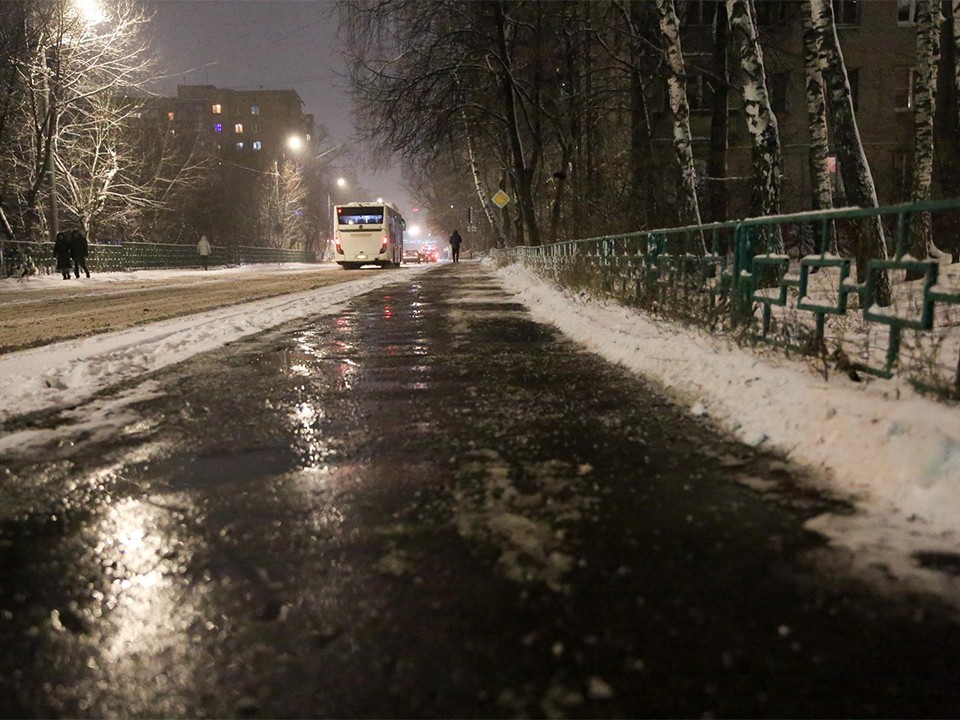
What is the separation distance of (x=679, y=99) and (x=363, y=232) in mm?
24348

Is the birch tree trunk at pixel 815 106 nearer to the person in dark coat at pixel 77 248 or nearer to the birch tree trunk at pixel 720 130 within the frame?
the birch tree trunk at pixel 720 130

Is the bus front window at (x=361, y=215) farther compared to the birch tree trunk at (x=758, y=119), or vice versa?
the bus front window at (x=361, y=215)

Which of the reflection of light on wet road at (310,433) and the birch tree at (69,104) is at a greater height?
the birch tree at (69,104)

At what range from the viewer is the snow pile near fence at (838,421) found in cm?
290

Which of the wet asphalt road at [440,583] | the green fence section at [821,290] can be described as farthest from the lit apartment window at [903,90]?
the wet asphalt road at [440,583]

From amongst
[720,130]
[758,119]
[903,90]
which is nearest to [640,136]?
[720,130]

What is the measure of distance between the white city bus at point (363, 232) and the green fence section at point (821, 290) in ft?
92.2

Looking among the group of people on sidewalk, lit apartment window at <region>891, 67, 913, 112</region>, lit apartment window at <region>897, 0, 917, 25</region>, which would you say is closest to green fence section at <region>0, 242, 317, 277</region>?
the group of people on sidewalk

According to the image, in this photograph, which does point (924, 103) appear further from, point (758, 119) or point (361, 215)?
point (361, 215)

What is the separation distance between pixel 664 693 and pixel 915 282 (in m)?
3.51

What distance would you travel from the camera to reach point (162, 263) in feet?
126

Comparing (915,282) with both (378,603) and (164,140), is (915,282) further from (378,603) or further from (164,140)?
(164,140)

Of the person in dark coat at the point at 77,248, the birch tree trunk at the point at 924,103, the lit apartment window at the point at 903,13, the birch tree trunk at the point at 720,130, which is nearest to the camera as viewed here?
the birch tree trunk at the point at 924,103

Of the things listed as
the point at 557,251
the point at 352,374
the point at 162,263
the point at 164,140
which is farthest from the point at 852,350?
the point at 164,140
